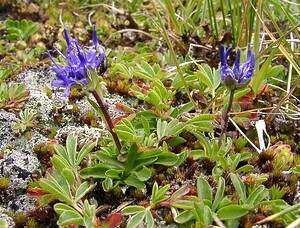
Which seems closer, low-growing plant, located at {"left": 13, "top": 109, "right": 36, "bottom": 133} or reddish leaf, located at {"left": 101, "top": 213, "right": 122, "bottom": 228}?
reddish leaf, located at {"left": 101, "top": 213, "right": 122, "bottom": 228}

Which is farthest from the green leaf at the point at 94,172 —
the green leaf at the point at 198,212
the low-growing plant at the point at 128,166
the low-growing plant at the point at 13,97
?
the low-growing plant at the point at 13,97

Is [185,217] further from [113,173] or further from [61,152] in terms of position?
[61,152]

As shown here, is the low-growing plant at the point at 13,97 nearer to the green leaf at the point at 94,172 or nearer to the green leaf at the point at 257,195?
the green leaf at the point at 94,172

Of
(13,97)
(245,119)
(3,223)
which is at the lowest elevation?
(245,119)

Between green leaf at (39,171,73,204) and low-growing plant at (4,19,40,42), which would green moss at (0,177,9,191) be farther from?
low-growing plant at (4,19,40,42)

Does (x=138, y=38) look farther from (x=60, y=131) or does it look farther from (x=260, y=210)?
(x=260, y=210)

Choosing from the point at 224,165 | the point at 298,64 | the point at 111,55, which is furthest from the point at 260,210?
the point at 111,55

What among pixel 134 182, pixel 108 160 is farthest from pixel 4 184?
pixel 134 182

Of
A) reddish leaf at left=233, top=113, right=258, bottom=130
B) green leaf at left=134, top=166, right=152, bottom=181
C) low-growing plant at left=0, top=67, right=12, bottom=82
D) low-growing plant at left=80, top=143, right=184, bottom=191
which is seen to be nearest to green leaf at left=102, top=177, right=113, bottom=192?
low-growing plant at left=80, top=143, right=184, bottom=191
